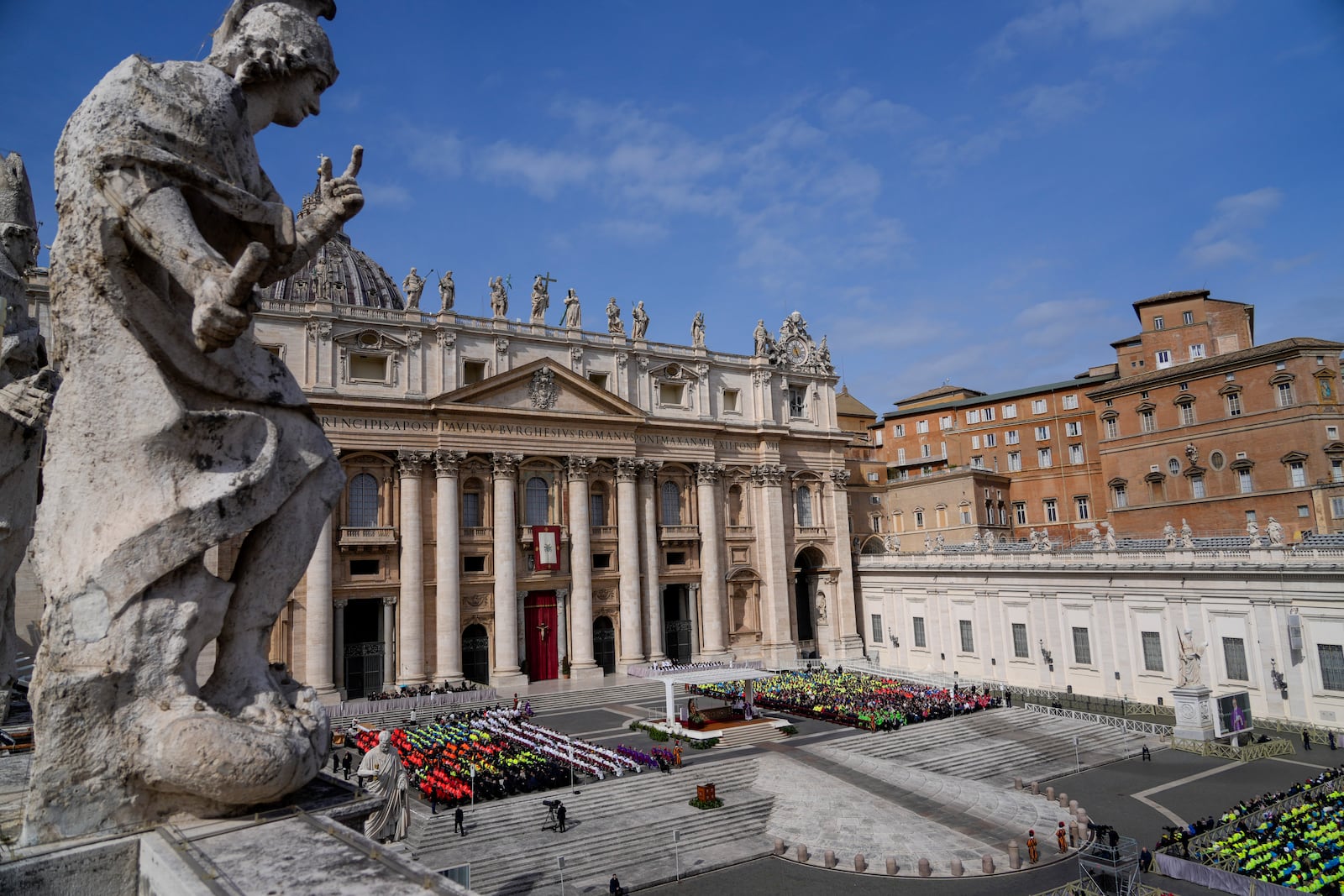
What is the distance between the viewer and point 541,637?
4081cm

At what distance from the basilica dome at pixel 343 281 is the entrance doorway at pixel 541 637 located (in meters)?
18.5

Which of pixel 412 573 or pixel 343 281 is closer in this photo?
pixel 412 573

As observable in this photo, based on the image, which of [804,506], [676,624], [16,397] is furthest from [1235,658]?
[16,397]

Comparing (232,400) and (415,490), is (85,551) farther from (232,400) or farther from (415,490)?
(415,490)

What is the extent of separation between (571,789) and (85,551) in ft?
62.3

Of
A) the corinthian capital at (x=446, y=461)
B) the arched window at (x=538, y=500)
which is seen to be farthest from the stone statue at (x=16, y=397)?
the arched window at (x=538, y=500)

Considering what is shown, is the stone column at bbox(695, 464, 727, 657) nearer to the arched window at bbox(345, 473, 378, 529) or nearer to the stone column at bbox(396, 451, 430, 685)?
the stone column at bbox(396, 451, 430, 685)

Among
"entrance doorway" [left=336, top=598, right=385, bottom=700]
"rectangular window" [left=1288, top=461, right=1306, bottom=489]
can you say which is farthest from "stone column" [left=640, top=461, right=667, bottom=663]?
"rectangular window" [left=1288, top=461, right=1306, bottom=489]

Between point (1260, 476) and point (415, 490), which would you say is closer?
point (415, 490)

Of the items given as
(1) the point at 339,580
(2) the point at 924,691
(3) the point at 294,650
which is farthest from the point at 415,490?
(2) the point at 924,691

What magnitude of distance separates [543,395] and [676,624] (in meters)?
14.4

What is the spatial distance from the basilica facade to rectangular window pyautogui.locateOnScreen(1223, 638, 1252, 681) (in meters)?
20.7

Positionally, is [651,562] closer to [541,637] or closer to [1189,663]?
[541,637]

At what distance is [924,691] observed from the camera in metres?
35.0
